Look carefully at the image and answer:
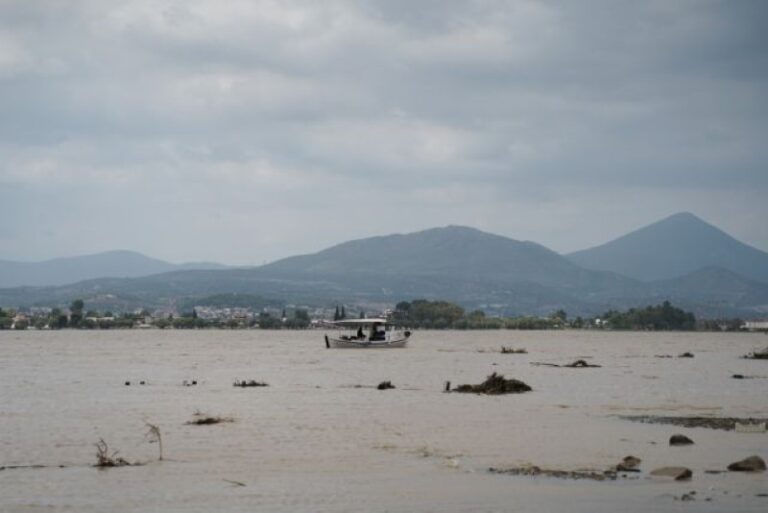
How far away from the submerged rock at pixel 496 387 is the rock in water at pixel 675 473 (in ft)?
94.8

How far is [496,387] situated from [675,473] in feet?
99.0

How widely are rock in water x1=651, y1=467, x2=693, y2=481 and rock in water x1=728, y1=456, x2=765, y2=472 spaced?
4.29 feet

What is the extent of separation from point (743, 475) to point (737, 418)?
16330 millimetres

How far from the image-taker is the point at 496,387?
56062mm

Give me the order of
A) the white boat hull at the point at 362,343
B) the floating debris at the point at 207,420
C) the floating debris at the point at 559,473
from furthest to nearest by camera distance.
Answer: the white boat hull at the point at 362,343 → the floating debris at the point at 207,420 → the floating debris at the point at 559,473

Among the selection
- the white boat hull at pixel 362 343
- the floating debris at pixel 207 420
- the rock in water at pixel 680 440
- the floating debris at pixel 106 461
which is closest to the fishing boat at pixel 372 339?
the white boat hull at pixel 362 343

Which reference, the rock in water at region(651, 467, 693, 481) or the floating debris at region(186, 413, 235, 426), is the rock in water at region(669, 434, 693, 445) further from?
the floating debris at region(186, 413, 235, 426)

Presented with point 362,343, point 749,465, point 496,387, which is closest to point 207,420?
point 496,387

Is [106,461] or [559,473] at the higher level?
[559,473]

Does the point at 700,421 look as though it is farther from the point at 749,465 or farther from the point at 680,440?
the point at 749,465

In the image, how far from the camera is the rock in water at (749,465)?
26.7 meters

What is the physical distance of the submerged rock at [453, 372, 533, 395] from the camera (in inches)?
2192

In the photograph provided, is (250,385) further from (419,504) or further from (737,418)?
(419,504)

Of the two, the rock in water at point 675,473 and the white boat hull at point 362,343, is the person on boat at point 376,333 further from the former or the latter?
the rock in water at point 675,473
